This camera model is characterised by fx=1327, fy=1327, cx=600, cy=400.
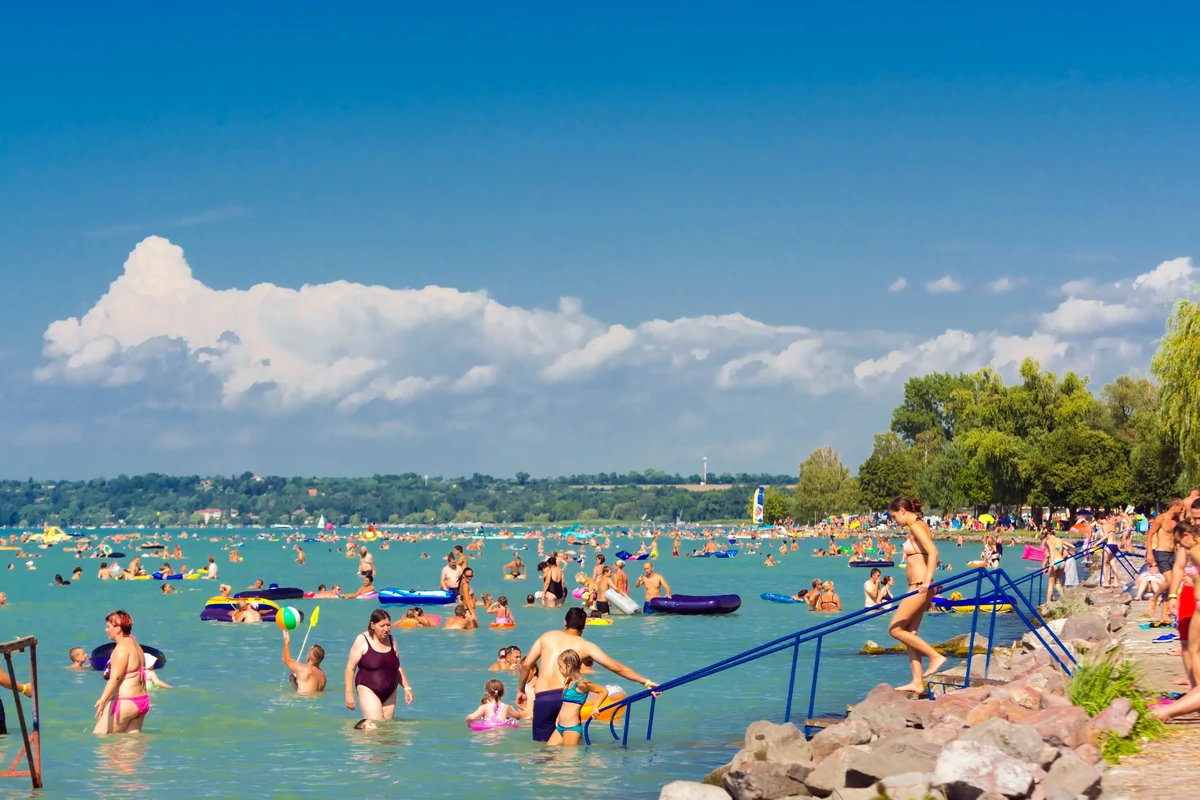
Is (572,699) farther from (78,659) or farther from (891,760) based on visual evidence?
(78,659)

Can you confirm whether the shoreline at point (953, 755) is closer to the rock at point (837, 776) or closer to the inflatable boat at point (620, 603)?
the rock at point (837, 776)

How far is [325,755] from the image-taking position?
50.5 feet

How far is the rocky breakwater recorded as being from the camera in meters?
8.95

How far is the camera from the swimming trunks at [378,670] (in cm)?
1505

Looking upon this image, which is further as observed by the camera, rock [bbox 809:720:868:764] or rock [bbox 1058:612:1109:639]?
rock [bbox 1058:612:1109:639]

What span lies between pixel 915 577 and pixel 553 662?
12.8 feet

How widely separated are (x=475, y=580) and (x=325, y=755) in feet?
167

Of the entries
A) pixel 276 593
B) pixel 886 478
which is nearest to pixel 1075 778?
pixel 276 593

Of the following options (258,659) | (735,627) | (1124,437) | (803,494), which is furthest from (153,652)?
(803,494)

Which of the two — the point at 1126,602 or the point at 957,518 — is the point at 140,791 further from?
the point at 957,518

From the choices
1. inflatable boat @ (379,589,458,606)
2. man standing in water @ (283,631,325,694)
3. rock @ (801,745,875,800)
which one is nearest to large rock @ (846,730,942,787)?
rock @ (801,745,875,800)

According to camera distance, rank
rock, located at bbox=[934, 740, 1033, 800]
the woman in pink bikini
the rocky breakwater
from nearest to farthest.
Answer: rock, located at bbox=[934, 740, 1033, 800] < the rocky breakwater < the woman in pink bikini

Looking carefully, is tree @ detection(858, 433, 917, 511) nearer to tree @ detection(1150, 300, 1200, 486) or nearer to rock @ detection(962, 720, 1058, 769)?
tree @ detection(1150, 300, 1200, 486)

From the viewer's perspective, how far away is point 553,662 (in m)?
14.1
